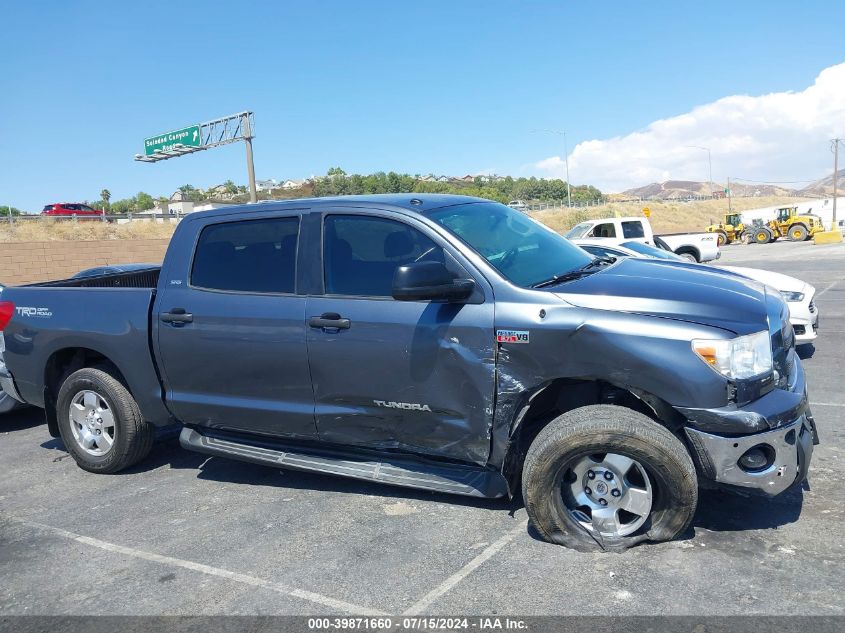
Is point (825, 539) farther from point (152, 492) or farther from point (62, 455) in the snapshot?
point (62, 455)

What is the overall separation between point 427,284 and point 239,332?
1.45m

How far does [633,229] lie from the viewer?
17297mm

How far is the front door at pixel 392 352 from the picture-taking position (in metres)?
3.79

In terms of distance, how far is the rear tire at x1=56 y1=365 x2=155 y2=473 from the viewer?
511cm

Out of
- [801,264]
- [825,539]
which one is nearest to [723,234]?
[801,264]

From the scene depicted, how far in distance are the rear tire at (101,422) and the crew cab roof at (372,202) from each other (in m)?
1.49

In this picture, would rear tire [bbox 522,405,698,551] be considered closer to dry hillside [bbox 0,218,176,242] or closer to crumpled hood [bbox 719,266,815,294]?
crumpled hood [bbox 719,266,815,294]

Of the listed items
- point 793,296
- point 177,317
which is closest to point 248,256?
point 177,317

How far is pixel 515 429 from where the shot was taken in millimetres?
3756

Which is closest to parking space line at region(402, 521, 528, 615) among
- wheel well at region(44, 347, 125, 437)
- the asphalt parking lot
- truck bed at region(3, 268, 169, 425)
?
the asphalt parking lot

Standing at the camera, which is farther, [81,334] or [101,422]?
[101,422]

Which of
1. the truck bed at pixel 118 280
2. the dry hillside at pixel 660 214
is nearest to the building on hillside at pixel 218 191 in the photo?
the dry hillside at pixel 660 214

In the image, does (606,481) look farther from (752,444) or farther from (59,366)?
(59,366)

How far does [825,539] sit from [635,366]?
1325 millimetres
